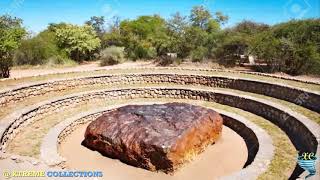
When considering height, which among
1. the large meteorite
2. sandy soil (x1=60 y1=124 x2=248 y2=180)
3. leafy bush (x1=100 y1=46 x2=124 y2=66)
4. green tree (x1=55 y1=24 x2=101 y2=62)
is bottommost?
sandy soil (x1=60 y1=124 x2=248 y2=180)

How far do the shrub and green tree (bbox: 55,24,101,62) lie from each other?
13049mm

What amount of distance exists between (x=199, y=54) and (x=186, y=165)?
16.4 m

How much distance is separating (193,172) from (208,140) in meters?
1.95

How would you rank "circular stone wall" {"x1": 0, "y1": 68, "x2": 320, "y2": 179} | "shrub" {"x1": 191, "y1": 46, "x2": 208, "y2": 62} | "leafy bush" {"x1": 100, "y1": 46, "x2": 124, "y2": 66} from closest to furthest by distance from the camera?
"circular stone wall" {"x1": 0, "y1": 68, "x2": 320, "y2": 179}
"shrub" {"x1": 191, "y1": 46, "x2": 208, "y2": 62}
"leafy bush" {"x1": 100, "y1": 46, "x2": 124, "y2": 66}

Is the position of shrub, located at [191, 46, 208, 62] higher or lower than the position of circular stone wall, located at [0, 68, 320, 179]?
higher

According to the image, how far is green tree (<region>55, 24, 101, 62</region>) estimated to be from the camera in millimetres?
34231

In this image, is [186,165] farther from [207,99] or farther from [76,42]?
[76,42]

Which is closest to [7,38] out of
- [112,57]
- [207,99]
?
[112,57]

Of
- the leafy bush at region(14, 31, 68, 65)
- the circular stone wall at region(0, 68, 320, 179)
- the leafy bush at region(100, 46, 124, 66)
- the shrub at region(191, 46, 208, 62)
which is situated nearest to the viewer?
the circular stone wall at region(0, 68, 320, 179)

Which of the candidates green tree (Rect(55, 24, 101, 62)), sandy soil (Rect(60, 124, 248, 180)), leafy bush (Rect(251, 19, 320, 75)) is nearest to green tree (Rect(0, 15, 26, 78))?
sandy soil (Rect(60, 124, 248, 180))

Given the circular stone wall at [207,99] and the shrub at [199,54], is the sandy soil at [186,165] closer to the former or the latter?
the circular stone wall at [207,99]

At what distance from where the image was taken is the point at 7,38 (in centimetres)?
2022

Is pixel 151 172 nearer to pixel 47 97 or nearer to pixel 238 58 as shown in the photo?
pixel 47 97

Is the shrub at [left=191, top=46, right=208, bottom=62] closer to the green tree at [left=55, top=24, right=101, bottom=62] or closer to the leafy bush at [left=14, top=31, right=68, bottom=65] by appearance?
the leafy bush at [left=14, top=31, right=68, bottom=65]
